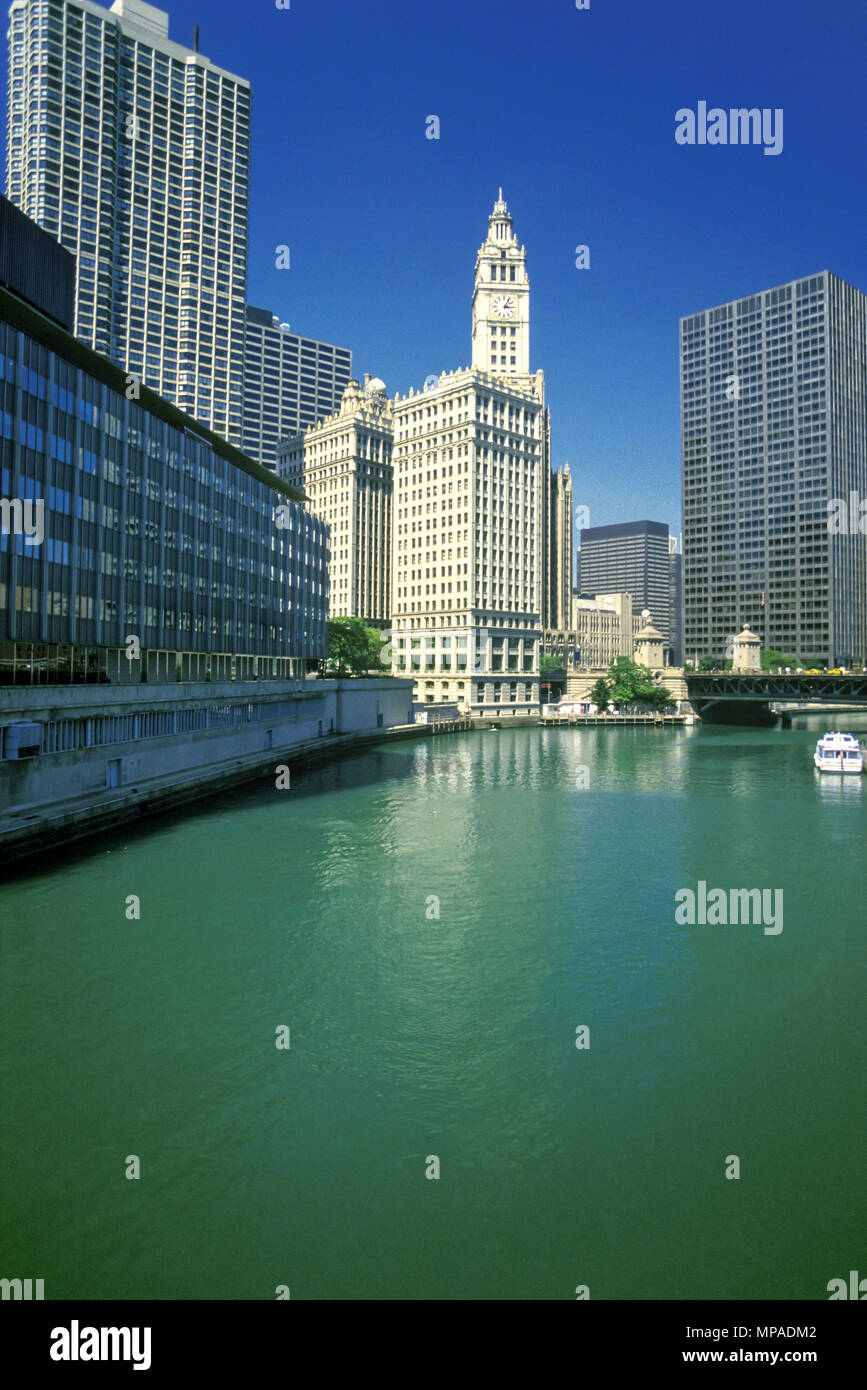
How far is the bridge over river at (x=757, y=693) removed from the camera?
102m

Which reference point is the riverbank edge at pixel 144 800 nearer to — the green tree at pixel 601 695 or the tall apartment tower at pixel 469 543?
the tall apartment tower at pixel 469 543

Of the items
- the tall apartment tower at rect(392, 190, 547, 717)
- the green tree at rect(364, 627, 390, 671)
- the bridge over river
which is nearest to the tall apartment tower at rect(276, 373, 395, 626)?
the tall apartment tower at rect(392, 190, 547, 717)

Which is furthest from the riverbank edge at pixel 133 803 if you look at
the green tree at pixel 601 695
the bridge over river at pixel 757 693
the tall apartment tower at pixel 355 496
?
the tall apartment tower at pixel 355 496

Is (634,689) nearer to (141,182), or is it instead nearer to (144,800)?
(144,800)

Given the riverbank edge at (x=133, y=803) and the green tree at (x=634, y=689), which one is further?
the green tree at (x=634, y=689)

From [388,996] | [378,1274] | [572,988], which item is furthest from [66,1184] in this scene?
[572,988]

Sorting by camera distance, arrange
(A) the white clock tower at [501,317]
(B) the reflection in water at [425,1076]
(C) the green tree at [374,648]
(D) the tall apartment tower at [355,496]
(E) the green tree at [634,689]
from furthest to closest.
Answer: (A) the white clock tower at [501,317], (D) the tall apartment tower at [355,496], (E) the green tree at [634,689], (C) the green tree at [374,648], (B) the reflection in water at [425,1076]

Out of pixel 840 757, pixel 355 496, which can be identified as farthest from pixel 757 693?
pixel 355 496

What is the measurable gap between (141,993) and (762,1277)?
14.4 metres

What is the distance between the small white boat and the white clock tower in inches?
4818

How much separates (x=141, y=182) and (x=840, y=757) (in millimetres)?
149056

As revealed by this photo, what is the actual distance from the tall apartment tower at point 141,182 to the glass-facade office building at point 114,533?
284ft

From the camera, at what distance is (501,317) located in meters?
170

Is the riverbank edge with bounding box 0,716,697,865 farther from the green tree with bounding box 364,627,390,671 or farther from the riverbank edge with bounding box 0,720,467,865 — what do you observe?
the green tree with bounding box 364,627,390,671
